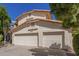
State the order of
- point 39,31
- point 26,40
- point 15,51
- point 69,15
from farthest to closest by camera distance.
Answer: point 39,31, point 26,40, point 15,51, point 69,15

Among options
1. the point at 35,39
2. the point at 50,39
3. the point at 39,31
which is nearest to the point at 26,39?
the point at 35,39

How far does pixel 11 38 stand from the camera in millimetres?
9562

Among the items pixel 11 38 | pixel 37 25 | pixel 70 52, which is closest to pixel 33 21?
pixel 37 25

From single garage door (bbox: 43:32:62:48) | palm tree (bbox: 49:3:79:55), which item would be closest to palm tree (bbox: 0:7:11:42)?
single garage door (bbox: 43:32:62:48)

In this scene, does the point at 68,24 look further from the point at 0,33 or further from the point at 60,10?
the point at 0,33

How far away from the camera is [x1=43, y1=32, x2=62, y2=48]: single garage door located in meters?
9.53

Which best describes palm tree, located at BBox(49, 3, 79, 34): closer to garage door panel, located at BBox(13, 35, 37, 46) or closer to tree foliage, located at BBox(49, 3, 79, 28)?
tree foliage, located at BBox(49, 3, 79, 28)

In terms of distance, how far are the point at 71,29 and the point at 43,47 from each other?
3.51 feet

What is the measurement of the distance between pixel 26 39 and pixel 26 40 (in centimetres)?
7

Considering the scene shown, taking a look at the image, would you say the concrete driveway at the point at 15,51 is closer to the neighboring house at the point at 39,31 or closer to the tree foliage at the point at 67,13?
the neighboring house at the point at 39,31

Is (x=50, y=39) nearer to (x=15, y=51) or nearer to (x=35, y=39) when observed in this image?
(x=35, y=39)

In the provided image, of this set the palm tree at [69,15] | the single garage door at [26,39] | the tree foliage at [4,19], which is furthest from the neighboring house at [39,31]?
the tree foliage at [4,19]

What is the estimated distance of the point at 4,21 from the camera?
31.3 ft

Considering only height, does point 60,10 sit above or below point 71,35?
above
